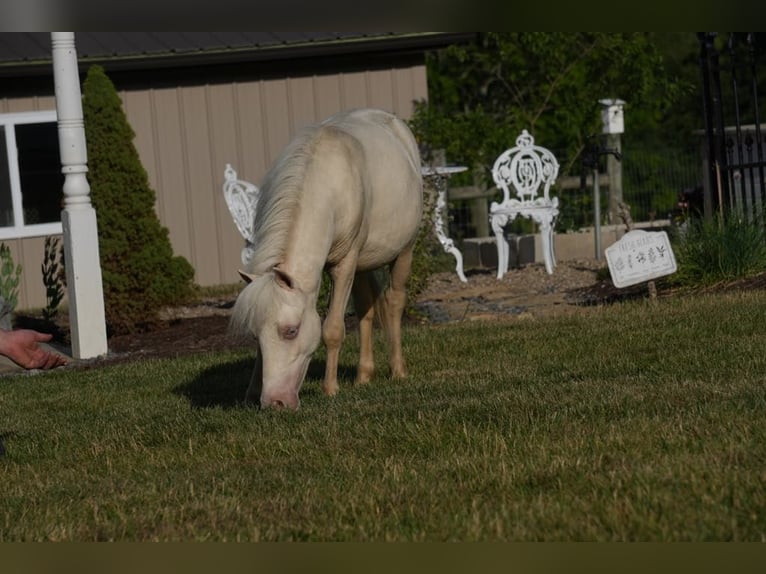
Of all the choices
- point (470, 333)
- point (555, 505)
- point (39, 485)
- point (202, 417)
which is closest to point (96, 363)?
point (470, 333)

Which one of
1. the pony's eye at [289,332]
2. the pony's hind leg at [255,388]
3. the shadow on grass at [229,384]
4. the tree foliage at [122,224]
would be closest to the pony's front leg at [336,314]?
the shadow on grass at [229,384]

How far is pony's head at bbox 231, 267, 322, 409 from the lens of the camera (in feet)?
22.0

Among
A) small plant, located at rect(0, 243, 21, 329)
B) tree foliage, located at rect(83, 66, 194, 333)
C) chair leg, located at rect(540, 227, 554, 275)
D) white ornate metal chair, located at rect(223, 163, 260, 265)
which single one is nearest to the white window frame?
small plant, located at rect(0, 243, 21, 329)

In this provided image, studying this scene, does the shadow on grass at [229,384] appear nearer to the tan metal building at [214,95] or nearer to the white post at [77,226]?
the white post at [77,226]

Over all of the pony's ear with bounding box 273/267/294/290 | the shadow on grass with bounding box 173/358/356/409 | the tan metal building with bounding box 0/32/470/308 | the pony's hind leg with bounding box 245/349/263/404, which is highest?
the tan metal building with bounding box 0/32/470/308

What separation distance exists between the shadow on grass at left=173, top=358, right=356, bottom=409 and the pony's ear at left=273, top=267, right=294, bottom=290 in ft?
3.09

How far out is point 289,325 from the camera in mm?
6805

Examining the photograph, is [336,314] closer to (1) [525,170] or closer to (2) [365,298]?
(2) [365,298]

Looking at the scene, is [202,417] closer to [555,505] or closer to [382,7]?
[555,505]

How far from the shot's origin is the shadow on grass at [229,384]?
26.3ft

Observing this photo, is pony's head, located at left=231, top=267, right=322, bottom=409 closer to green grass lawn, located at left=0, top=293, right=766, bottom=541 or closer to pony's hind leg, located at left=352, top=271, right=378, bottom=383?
green grass lawn, located at left=0, top=293, right=766, bottom=541

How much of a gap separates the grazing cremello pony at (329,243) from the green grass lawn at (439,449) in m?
0.33

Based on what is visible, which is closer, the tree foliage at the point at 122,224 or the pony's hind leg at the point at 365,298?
the pony's hind leg at the point at 365,298

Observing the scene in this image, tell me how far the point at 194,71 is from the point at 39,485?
→ 42.3ft
